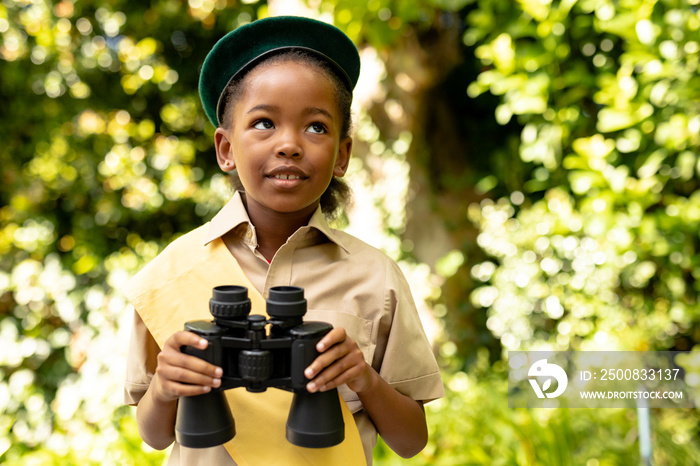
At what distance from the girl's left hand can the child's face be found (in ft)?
1.12

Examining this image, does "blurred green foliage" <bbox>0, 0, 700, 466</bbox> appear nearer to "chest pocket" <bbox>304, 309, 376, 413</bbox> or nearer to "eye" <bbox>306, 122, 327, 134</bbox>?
"chest pocket" <bbox>304, 309, 376, 413</bbox>

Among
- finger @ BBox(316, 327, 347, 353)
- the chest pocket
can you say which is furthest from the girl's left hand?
the chest pocket

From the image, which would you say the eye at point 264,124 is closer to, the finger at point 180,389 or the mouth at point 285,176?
the mouth at point 285,176

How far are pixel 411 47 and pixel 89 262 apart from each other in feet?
9.38

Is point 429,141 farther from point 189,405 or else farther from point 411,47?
point 189,405

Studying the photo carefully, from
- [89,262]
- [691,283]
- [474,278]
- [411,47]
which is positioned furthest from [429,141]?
[89,262]

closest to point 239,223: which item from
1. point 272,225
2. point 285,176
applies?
point 272,225

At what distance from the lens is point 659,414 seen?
3408 millimetres

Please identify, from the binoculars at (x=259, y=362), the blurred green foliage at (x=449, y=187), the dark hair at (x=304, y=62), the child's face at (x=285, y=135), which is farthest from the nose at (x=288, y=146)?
the blurred green foliage at (x=449, y=187)

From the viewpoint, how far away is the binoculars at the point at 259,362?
3.46 feet

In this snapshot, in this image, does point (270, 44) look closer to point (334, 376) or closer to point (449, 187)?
point (334, 376)

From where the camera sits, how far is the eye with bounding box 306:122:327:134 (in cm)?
128

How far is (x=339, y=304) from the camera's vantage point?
1.33 meters

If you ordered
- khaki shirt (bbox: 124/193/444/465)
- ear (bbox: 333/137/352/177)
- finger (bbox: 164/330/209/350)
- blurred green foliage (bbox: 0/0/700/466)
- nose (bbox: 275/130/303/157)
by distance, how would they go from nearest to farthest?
finger (bbox: 164/330/209/350)
nose (bbox: 275/130/303/157)
khaki shirt (bbox: 124/193/444/465)
ear (bbox: 333/137/352/177)
blurred green foliage (bbox: 0/0/700/466)
